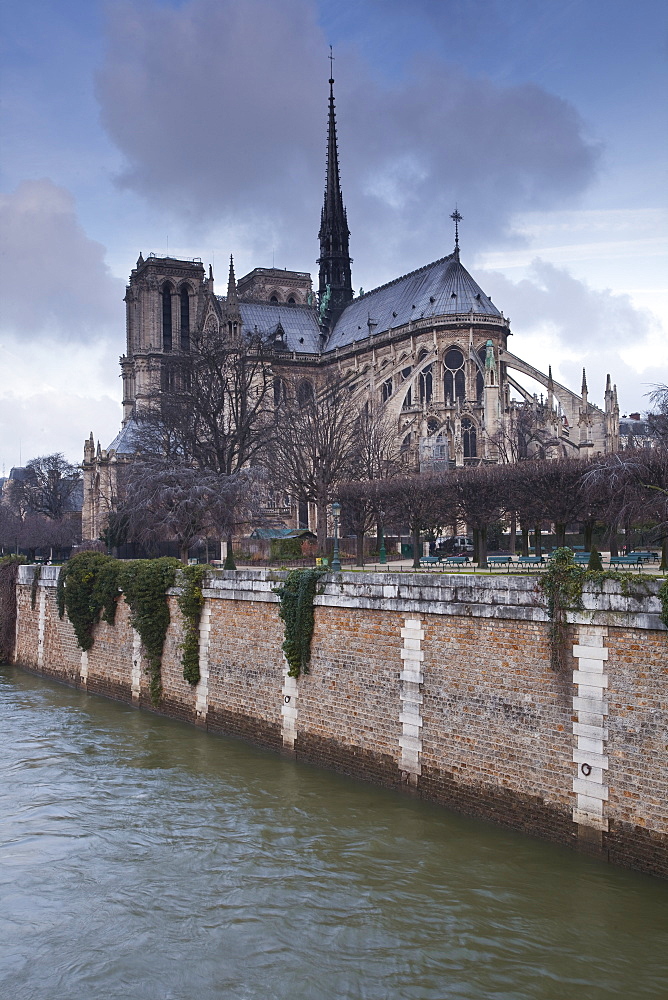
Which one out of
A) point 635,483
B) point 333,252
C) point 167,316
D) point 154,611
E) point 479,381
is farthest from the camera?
point 167,316

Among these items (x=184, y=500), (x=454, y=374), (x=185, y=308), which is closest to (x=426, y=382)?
(x=454, y=374)

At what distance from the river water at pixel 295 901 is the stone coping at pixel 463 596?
3.15 metres

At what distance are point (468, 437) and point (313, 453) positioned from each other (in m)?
19.6

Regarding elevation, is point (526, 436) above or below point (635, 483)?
above

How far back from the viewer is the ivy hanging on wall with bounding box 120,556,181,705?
2186cm

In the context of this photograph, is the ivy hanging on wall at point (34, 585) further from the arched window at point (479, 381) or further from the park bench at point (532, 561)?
the arched window at point (479, 381)

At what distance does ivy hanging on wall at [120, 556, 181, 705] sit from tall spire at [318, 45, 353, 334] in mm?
58440

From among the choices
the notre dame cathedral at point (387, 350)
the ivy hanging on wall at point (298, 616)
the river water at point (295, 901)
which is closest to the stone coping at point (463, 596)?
the ivy hanging on wall at point (298, 616)

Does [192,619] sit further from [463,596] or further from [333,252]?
[333,252]

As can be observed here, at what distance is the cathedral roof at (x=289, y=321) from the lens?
76.1 metres

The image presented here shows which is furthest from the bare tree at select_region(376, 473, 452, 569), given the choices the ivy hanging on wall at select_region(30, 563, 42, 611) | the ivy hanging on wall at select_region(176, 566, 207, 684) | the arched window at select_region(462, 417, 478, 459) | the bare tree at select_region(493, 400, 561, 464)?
the arched window at select_region(462, 417, 478, 459)

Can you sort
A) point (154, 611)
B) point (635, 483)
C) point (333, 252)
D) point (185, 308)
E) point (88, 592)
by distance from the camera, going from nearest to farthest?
point (154, 611), point (635, 483), point (88, 592), point (333, 252), point (185, 308)

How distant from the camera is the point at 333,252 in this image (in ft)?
264

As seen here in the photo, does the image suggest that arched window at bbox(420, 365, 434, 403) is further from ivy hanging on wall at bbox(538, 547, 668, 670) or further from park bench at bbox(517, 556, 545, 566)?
ivy hanging on wall at bbox(538, 547, 668, 670)
